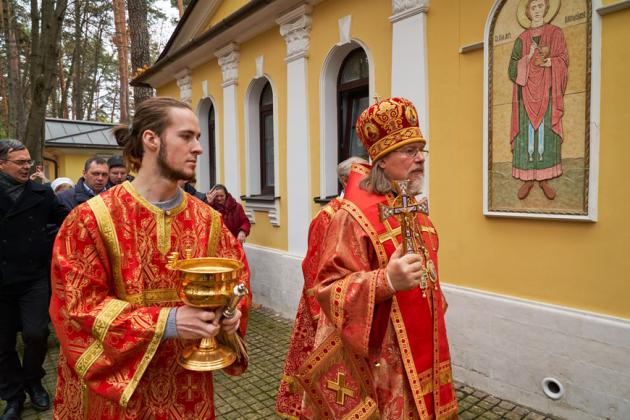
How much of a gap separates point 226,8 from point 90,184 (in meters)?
5.48

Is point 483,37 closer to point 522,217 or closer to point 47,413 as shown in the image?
point 522,217

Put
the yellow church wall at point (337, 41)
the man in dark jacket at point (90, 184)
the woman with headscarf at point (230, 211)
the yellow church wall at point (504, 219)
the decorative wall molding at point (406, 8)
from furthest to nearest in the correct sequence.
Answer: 1. the woman with headscarf at point (230, 211)
2. the man in dark jacket at point (90, 184)
3. the yellow church wall at point (337, 41)
4. the decorative wall molding at point (406, 8)
5. the yellow church wall at point (504, 219)

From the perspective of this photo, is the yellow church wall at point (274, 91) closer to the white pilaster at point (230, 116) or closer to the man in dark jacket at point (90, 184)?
the white pilaster at point (230, 116)

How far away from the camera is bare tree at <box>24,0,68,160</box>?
7875 mm

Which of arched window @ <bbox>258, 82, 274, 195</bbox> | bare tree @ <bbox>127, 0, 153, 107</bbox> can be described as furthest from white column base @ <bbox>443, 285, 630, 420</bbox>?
bare tree @ <bbox>127, 0, 153, 107</bbox>

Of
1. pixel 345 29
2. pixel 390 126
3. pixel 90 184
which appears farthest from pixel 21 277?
pixel 345 29

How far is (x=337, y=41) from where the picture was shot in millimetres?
5926

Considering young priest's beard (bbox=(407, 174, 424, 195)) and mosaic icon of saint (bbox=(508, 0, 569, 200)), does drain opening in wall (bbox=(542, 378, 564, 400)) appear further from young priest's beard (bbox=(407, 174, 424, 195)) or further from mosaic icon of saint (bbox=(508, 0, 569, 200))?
young priest's beard (bbox=(407, 174, 424, 195))

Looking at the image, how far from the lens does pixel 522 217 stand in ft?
12.7

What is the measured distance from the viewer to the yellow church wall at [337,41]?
524 centimetres

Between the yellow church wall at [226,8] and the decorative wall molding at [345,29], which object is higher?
the yellow church wall at [226,8]

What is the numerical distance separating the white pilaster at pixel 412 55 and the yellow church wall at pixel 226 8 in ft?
15.8

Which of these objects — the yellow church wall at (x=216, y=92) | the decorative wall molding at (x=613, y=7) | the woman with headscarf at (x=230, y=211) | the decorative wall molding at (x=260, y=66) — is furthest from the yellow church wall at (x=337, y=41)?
the yellow church wall at (x=216, y=92)

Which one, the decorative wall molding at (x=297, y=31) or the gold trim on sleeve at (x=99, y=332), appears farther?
the decorative wall molding at (x=297, y=31)
